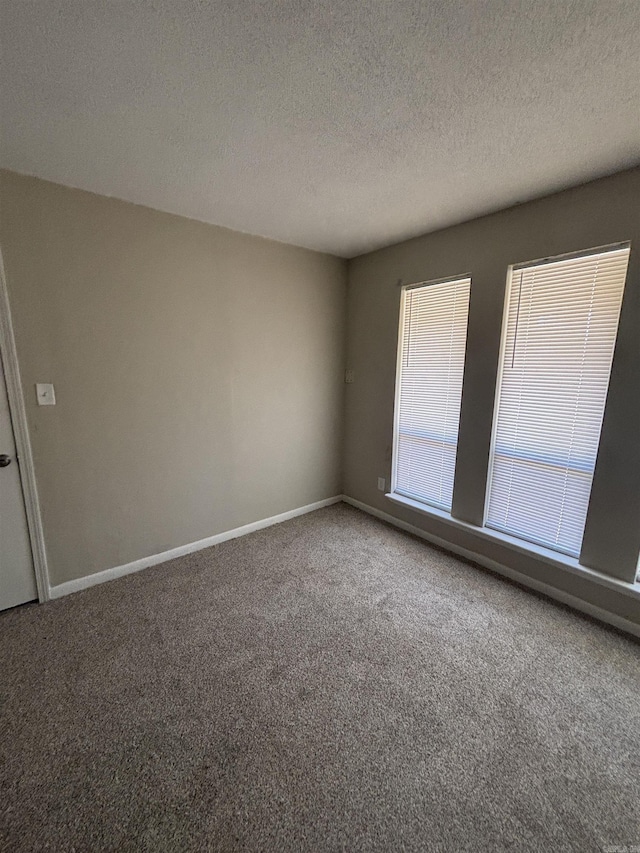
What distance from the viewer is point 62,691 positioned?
1569mm

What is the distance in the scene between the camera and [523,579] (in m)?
2.39

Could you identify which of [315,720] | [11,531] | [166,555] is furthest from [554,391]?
[11,531]

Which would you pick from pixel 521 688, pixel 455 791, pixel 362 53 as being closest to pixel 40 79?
pixel 362 53

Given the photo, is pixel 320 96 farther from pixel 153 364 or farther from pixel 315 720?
pixel 315 720

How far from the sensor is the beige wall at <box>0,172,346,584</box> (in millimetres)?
2012

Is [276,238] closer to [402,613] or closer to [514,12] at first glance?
[514,12]

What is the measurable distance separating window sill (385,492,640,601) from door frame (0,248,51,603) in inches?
107

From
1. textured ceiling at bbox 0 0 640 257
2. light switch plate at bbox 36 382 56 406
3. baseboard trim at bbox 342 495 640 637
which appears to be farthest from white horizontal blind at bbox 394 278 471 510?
light switch plate at bbox 36 382 56 406

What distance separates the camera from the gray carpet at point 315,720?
1.12m

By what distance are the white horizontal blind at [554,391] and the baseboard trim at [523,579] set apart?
0.88ft

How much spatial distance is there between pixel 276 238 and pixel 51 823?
11.2 feet

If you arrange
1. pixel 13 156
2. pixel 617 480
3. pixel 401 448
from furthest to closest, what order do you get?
pixel 401 448, pixel 617 480, pixel 13 156

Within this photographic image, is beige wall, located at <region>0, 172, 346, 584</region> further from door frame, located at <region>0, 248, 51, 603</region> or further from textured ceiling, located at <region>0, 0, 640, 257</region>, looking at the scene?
textured ceiling, located at <region>0, 0, 640, 257</region>

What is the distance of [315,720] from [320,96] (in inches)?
100
